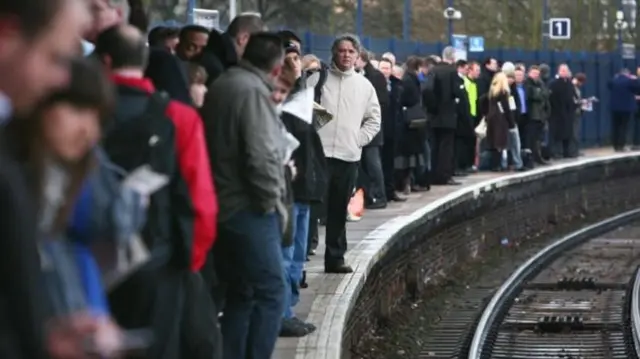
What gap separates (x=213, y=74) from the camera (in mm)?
8469

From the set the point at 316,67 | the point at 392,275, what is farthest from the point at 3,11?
the point at 392,275

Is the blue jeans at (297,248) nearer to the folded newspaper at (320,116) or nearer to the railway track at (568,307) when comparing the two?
the folded newspaper at (320,116)

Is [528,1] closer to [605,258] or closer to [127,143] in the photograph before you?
[605,258]

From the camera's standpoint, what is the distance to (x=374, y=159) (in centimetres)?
1744

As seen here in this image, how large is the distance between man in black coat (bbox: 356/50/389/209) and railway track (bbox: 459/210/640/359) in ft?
5.47

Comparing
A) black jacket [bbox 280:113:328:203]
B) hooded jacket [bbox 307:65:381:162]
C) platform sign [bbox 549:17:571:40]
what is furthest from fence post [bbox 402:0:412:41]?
black jacket [bbox 280:113:328:203]

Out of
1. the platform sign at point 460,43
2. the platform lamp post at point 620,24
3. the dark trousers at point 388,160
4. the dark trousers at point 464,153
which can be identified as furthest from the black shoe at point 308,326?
the platform lamp post at point 620,24

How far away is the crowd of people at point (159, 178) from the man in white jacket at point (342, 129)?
0.04 feet

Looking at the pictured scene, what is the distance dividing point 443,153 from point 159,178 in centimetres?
1648

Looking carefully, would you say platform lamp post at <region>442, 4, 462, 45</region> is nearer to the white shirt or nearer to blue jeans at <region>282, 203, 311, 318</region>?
blue jeans at <region>282, 203, 311, 318</region>

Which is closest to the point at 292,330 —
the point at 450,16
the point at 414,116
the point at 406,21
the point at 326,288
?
the point at 326,288

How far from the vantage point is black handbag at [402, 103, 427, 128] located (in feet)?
65.1

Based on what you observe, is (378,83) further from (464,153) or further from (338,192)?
(464,153)

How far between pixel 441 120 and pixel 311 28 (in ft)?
13.4
